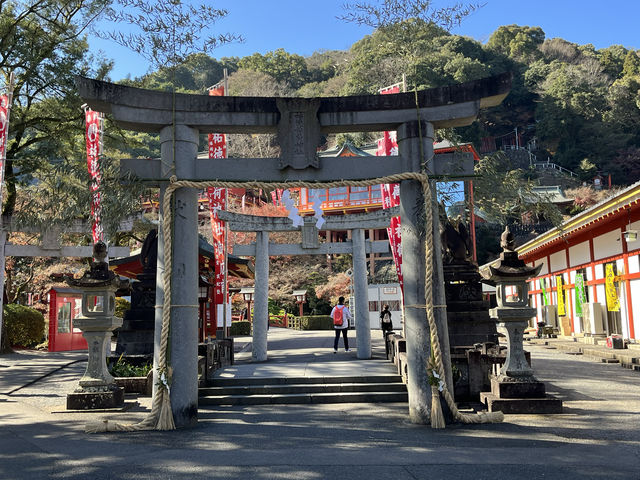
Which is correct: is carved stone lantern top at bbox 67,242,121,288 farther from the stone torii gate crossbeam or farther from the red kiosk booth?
the red kiosk booth

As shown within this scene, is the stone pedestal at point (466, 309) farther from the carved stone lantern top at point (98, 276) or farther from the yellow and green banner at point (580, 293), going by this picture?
the yellow and green banner at point (580, 293)

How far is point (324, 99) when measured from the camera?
672 centimetres

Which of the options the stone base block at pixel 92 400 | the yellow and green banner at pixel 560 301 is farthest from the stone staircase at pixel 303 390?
the yellow and green banner at pixel 560 301

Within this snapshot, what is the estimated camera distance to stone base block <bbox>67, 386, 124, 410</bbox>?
7.97m

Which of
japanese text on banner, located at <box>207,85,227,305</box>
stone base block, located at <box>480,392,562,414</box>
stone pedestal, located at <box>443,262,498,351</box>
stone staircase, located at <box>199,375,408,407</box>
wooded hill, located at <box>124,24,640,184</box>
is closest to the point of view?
stone base block, located at <box>480,392,562,414</box>

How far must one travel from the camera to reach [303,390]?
918 centimetres

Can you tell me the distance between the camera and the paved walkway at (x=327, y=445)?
4.43 meters

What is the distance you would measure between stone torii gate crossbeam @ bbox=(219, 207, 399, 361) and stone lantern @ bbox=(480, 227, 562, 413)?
6.16m

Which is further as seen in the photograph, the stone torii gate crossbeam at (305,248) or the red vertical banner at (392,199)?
the stone torii gate crossbeam at (305,248)

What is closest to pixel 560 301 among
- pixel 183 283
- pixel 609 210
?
pixel 609 210

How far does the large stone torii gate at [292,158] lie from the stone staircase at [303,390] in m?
2.32

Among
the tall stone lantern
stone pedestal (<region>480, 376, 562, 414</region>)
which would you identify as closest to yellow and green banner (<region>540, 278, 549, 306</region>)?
stone pedestal (<region>480, 376, 562, 414</region>)

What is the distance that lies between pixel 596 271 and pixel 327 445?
53.6 feet

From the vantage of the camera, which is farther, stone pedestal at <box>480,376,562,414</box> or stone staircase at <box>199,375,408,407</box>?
stone staircase at <box>199,375,408,407</box>
